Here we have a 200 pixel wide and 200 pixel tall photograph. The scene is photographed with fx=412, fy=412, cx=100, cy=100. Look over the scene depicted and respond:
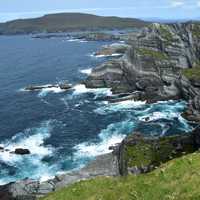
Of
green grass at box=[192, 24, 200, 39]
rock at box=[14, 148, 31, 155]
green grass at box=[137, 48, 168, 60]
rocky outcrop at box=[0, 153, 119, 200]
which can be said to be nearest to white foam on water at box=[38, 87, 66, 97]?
green grass at box=[137, 48, 168, 60]

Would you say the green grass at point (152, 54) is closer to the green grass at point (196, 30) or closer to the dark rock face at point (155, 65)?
the dark rock face at point (155, 65)

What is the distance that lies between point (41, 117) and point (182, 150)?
53365mm

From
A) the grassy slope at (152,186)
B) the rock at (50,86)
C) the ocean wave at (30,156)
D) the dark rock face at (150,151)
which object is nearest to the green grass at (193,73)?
the ocean wave at (30,156)

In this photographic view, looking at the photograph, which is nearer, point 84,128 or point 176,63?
point 84,128

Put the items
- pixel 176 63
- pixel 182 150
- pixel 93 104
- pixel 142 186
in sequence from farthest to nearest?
pixel 176 63 → pixel 93 104 → pixel 182 150 → pixel 142 186

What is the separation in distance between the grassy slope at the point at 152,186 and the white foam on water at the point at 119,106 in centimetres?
8152

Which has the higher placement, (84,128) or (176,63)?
(176,63)

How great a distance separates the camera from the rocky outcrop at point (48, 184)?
208 ft

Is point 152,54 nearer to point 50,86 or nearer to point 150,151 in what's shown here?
point 50,86

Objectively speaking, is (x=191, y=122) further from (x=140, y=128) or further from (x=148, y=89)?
(x=148, y=89)

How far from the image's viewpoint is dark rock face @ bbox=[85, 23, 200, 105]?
122 meters

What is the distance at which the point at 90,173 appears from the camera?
67.6m

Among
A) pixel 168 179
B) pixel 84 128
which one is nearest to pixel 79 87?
pixel 84 128

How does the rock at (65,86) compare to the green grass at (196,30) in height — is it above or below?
below
